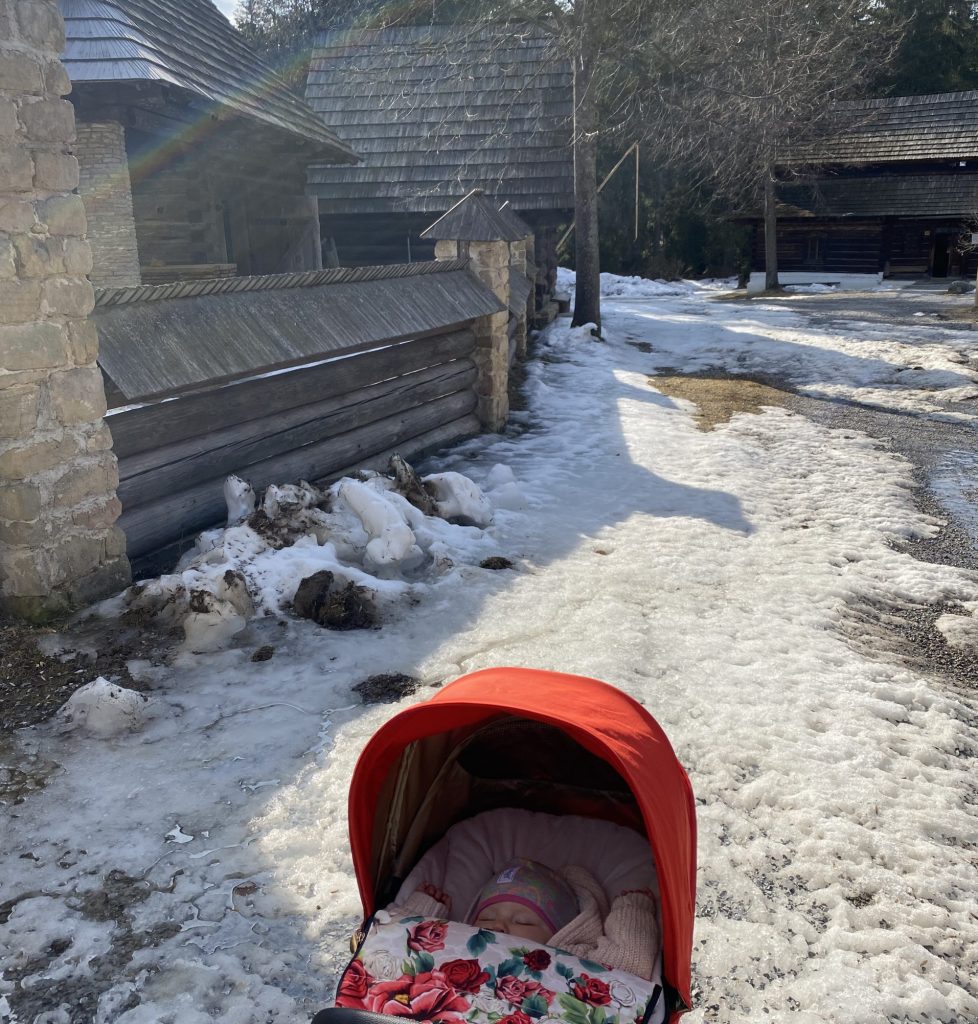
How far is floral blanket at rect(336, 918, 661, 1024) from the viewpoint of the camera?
217cm

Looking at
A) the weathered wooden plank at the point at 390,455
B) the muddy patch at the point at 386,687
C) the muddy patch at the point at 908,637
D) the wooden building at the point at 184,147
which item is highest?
the wooden building at the point at 184,147

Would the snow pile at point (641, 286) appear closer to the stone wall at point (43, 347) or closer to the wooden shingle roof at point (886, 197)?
the wooden shingle roof at point (886, 197)

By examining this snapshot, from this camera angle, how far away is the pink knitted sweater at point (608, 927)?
237cm

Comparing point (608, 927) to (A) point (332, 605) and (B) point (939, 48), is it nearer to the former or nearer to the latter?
(A) point (332, 605)

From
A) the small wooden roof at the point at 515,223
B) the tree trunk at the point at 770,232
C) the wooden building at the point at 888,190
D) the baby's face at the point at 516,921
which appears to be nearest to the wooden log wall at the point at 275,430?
the small wooden roof at the point at 515,223

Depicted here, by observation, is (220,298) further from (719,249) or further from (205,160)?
(719,249)

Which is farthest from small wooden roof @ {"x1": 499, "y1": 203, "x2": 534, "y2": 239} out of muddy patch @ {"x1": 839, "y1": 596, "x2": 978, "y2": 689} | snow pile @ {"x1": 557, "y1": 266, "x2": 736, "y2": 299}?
snow pile @ {"x1": 557, "y1": 266, "x2": 736, "y2": 299}

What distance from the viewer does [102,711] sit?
4008 mm

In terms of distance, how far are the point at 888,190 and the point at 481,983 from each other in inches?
Result: 1112

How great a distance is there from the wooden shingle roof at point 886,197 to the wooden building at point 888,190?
0.09 feet

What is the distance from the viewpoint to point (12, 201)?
4496mm

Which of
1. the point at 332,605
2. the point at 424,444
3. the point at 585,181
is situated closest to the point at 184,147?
the point at 424,444

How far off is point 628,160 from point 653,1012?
107ft

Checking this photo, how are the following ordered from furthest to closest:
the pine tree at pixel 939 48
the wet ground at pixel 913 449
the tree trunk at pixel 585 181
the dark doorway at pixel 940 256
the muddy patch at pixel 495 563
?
1. the pine tree at pixel 939 48
2. the dark doorway at pixel 940 256
3. the tree trunk at pixel 585 181
4. the muddy patch at pixel 495 563
5. the wet ground at pixel 913 449
